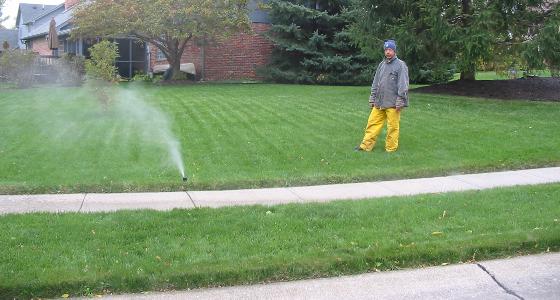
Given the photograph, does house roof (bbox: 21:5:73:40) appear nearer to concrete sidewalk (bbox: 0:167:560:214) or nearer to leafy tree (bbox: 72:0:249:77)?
leafy tree (bbox: 72:0:249:77)

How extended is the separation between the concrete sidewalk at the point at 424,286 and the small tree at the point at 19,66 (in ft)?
66.7

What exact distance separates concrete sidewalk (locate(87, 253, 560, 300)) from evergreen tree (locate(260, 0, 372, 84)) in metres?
19.6

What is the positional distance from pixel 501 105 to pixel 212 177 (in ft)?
31.3

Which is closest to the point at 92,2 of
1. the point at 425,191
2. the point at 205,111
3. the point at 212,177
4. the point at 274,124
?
the point at 205,111

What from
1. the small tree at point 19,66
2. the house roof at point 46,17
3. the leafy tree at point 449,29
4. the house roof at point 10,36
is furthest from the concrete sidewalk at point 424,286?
the house roof at point 10,36

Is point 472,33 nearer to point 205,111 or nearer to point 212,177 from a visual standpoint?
point 205,111

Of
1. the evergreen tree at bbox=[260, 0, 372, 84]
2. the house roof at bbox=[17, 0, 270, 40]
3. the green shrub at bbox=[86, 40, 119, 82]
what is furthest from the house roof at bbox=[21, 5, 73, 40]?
the green shrub at bbox=[86, 40, 119, 82]

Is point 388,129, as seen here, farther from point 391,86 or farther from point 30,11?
point 30,11

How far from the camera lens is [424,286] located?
4.81m

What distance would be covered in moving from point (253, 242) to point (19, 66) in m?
20.0

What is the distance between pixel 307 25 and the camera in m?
25.8

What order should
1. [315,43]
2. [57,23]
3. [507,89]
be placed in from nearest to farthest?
[507,89], [315,43], [57,23]

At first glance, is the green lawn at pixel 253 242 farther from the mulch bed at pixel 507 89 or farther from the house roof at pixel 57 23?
the house roof at pixel 57 23

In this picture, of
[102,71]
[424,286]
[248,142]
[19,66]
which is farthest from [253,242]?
[19,66]
